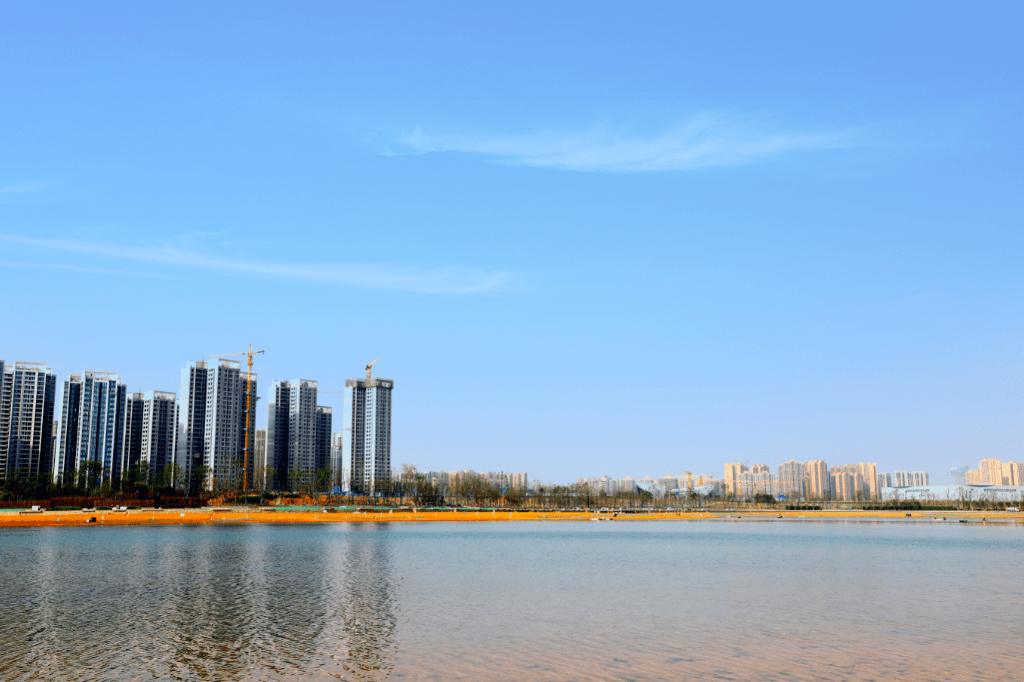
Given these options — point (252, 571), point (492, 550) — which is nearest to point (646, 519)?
point (492, 550)

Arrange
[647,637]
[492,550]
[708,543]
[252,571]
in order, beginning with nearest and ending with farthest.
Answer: [647,637], [252,571], [492,550], [708,543]

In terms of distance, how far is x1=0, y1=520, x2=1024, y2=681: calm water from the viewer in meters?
23.5

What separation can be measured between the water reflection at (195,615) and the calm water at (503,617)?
0.13 metres

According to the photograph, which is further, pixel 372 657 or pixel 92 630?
pixel 92 630

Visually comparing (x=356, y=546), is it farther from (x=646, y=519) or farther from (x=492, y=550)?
(x=646, y=519)

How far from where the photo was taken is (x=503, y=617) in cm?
3291

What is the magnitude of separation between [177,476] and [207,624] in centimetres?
17854

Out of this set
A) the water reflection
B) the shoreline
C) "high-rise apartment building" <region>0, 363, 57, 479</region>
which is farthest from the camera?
"high-rise apartment building" <region>0, 363, 57, 479</region>

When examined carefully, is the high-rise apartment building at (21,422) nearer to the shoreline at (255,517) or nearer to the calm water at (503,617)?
the shoreline at (255,517)

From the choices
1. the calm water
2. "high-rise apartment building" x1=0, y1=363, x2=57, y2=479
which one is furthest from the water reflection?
"high-rise apartment building" x1=0, y1=363, x2=57, y2=479

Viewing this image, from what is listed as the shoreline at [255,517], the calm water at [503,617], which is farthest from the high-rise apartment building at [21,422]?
the calm water at [503,617]

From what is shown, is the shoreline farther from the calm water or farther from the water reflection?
the water reflection

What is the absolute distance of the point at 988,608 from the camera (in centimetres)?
3609

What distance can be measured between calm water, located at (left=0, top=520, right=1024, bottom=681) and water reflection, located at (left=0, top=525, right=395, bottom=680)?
13 centimetres
